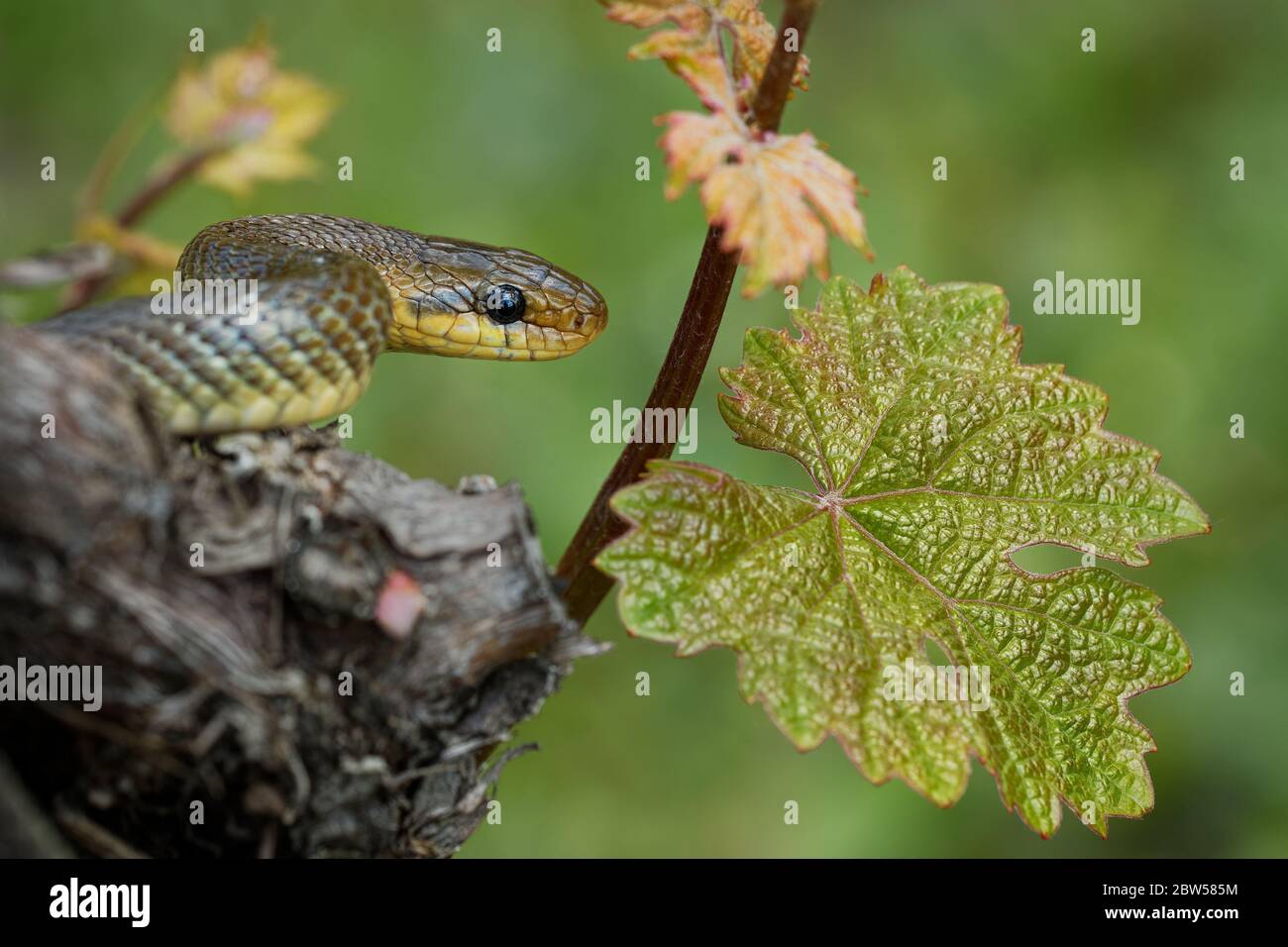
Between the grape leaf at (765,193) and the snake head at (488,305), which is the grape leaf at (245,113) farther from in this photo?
the grape leaf at (765,193)

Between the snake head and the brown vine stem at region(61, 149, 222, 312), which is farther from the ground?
the brown vine stem at region(61, 149, 222, 312)

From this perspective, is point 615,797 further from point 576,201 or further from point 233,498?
point 233,498

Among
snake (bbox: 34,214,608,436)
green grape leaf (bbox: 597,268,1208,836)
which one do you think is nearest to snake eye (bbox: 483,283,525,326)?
snake (bbox: 34,214,608,436)

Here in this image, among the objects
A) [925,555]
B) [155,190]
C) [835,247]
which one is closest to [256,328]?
[155,190]

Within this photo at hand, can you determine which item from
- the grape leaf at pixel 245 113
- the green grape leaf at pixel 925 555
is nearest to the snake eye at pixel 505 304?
the grape leaf at pixel 245 113

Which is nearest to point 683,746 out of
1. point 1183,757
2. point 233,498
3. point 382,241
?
point 1183,757

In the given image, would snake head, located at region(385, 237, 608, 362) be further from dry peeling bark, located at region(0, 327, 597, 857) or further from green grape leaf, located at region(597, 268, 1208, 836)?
dry peeling bark, located at region(0, 327, 597, 857)
